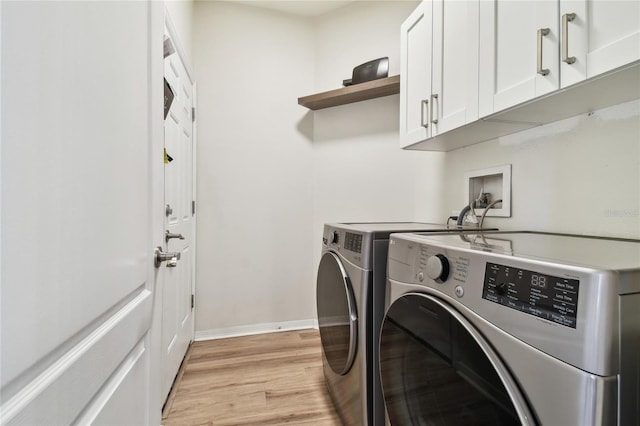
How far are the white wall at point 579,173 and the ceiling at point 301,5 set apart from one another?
1.88 metres

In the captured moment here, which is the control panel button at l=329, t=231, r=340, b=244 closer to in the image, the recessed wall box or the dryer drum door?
the dryer drum door

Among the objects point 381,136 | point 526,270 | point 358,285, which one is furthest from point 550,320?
point 381,136

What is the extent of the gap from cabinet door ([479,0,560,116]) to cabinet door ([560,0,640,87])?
37 mm

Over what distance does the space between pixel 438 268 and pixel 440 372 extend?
0.25m

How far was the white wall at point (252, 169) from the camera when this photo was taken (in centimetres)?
242

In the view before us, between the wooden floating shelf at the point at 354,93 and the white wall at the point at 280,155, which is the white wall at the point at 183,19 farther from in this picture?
the wooden floating shelf at the point at 354,93

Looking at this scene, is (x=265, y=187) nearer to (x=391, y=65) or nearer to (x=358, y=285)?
(x=391, y=65)

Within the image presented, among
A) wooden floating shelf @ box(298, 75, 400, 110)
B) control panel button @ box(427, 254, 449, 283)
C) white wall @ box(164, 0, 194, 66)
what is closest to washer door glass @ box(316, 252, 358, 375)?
control panel button @ box(427, 254, 449, 283)

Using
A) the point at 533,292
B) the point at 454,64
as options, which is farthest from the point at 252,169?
the point at 533,292

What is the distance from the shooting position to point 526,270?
1.79ft

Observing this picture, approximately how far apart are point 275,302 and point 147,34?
2.20 meters

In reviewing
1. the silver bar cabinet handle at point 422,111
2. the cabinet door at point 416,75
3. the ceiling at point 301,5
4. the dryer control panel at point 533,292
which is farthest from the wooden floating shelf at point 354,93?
the dryer control panel at point 533,292

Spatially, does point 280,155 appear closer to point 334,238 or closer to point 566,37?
point 334,238

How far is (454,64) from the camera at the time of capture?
1294mm
